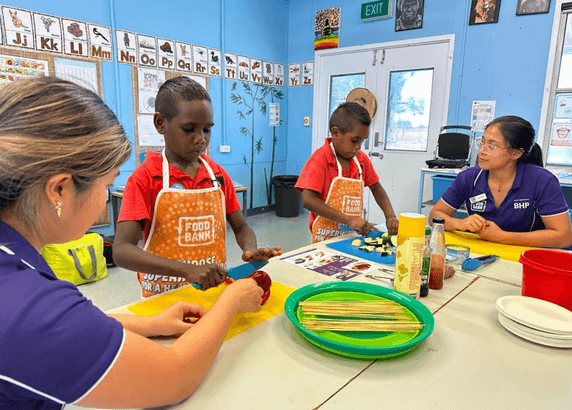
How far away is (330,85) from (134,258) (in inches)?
191

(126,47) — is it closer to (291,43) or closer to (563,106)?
(291,43)

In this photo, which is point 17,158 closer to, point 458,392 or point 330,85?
point 458,392

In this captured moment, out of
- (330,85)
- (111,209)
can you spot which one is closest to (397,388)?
(111,209)

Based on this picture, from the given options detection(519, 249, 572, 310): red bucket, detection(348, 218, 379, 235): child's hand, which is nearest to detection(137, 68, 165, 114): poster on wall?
detection(348, 218, 379, 235): child's hand

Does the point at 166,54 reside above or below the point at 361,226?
above

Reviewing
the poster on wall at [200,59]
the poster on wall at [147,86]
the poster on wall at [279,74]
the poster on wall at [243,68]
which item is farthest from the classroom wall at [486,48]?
the poster on wall at [147,86]

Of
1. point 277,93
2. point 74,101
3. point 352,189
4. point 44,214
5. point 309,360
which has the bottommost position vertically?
point 309,360

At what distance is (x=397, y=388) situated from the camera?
72cm

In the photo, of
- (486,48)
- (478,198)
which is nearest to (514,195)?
(478,198)

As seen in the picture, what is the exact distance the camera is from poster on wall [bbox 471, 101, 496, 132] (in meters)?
4.18

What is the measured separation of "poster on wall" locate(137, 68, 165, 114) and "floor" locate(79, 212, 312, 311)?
5.73ft

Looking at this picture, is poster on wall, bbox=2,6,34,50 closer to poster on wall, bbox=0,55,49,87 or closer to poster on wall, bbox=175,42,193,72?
poster on wall, bbox=0,55,49,87

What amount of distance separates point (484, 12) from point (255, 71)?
9.60 feet

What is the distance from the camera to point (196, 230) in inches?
54.7
